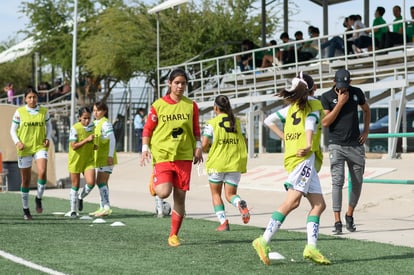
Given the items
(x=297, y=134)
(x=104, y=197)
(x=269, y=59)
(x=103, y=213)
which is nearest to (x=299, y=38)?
(x=269, y=59)

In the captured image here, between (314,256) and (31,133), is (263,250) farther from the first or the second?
(31,133)

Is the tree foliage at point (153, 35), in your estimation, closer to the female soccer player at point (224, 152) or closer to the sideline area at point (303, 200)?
the sideline area at point (303, 200)

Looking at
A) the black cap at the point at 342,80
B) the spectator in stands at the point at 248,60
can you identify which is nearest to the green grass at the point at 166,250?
the black cap at the point at 342,80

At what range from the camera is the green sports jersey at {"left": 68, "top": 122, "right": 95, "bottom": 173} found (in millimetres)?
15609

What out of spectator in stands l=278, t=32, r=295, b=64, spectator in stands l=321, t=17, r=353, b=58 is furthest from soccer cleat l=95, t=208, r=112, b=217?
spectator in stands l=278, t=32, r=295, b=64

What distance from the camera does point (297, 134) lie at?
952 cm

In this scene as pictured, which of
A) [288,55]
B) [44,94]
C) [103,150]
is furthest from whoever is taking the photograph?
[44,94]

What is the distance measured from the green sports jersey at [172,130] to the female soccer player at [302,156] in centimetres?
157

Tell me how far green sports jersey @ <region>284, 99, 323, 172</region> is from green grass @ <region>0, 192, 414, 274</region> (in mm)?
976

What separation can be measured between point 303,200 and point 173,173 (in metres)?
8.46

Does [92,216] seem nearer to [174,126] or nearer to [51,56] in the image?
[174,126]

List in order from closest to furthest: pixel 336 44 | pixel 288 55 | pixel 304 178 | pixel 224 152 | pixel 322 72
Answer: pixel 304 178, pixel 224 152, pixel 336 44, pixel 322 72, pixel 288 55

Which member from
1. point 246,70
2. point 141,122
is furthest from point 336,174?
point 141,122

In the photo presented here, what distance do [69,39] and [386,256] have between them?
4186cm
